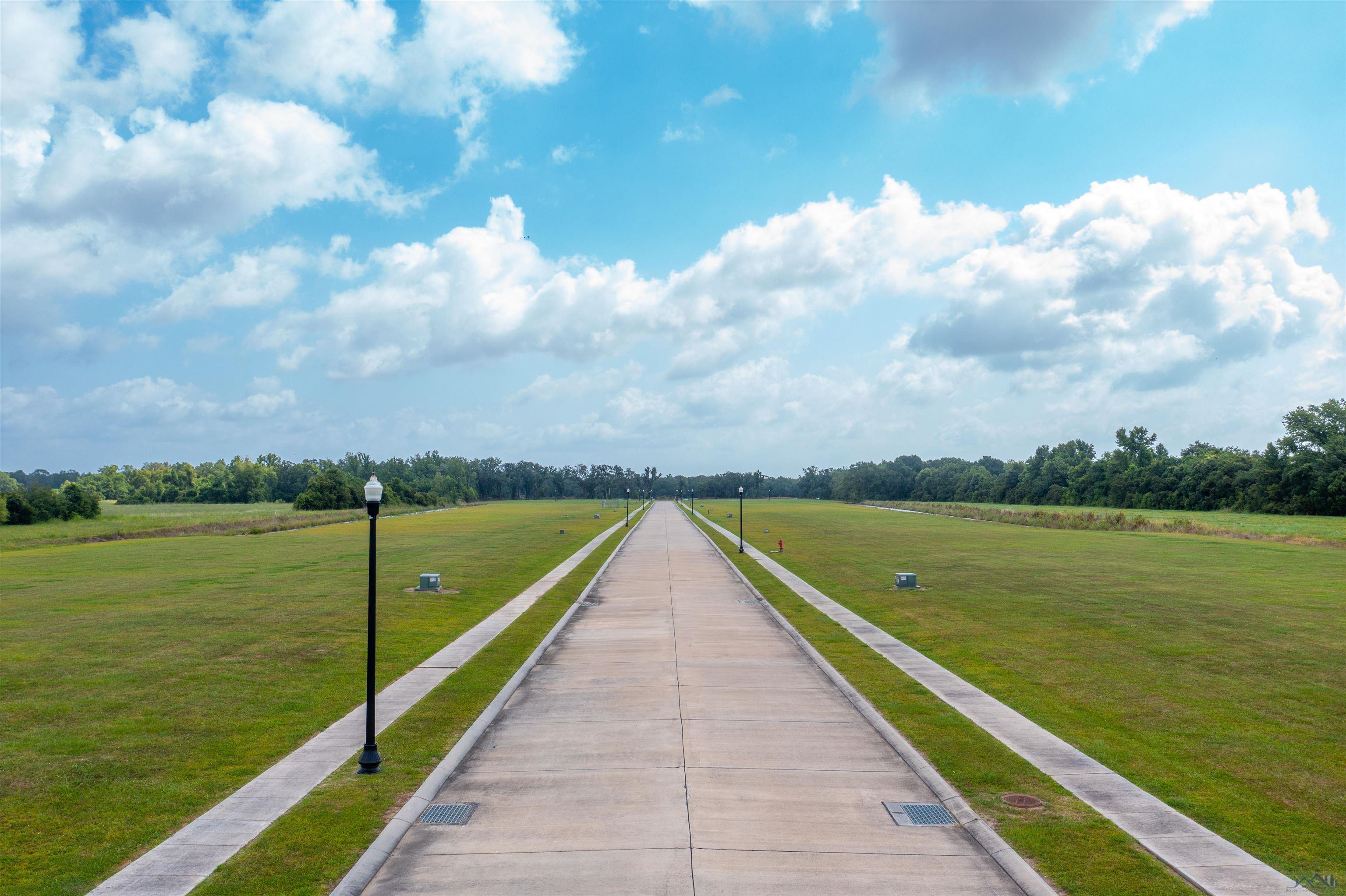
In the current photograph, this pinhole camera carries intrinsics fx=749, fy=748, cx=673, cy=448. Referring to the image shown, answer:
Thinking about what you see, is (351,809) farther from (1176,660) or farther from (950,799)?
(1176,660)

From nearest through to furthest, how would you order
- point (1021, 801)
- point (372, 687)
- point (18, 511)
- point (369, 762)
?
1. point (1021, 801)
2. point (369, 762)
3. point (372, 687)
4. point (18, 511)

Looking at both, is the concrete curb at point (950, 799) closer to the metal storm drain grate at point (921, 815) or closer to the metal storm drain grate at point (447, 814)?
the metal storm drain grate at point (921, 815)

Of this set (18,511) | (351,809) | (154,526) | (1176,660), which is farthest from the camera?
(18,511)

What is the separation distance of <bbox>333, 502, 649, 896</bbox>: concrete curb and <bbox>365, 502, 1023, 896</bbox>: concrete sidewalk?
0.11 m

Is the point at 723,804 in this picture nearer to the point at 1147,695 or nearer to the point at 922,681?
the point at 922,681

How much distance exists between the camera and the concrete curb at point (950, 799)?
6.76 m

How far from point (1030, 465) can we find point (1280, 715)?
579 ft

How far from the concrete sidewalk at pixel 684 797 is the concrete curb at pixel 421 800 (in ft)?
0.36

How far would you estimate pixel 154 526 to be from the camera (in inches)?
2598

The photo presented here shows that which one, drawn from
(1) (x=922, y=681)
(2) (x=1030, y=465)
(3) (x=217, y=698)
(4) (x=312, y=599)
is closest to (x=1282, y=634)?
(1) (x=922, y=681)

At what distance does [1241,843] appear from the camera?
747 centimetres

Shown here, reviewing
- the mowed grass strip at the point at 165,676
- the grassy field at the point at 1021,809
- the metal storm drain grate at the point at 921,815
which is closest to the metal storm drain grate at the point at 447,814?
the mowed grass strip at the point at 165,676

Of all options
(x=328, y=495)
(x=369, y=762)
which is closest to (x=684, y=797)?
(x=369, y=762)

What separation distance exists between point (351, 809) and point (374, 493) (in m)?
3.49
